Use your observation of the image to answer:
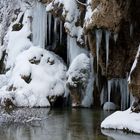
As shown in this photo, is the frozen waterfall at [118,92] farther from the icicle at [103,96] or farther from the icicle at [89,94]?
the icicle at [89,94]

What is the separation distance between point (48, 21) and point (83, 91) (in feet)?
19.4

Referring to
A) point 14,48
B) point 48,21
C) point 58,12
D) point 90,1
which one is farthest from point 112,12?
point 14,48

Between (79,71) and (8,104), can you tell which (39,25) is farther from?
(8,104)

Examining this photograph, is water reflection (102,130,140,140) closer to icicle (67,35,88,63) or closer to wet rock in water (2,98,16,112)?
wet rock in water (2,98,16,112)

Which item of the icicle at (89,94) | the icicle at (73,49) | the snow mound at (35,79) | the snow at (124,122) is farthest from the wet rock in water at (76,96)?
the snow at (124,122)

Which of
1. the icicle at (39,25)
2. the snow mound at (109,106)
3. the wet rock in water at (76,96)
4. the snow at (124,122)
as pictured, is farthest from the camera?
the icicle at (39,25)

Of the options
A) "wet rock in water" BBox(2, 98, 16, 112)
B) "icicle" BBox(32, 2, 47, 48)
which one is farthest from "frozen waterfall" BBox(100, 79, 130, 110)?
"icicle" BBox(32, 2, 47, 48)

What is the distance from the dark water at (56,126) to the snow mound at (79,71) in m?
2.19

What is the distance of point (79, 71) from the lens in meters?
28.5

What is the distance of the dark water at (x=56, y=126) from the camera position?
1708 cm

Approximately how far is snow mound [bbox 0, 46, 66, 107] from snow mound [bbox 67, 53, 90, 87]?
1024 mm

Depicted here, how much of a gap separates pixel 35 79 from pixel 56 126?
32.0 ft

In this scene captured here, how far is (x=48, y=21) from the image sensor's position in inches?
1254

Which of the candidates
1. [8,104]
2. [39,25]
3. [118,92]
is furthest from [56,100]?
[39,25]
